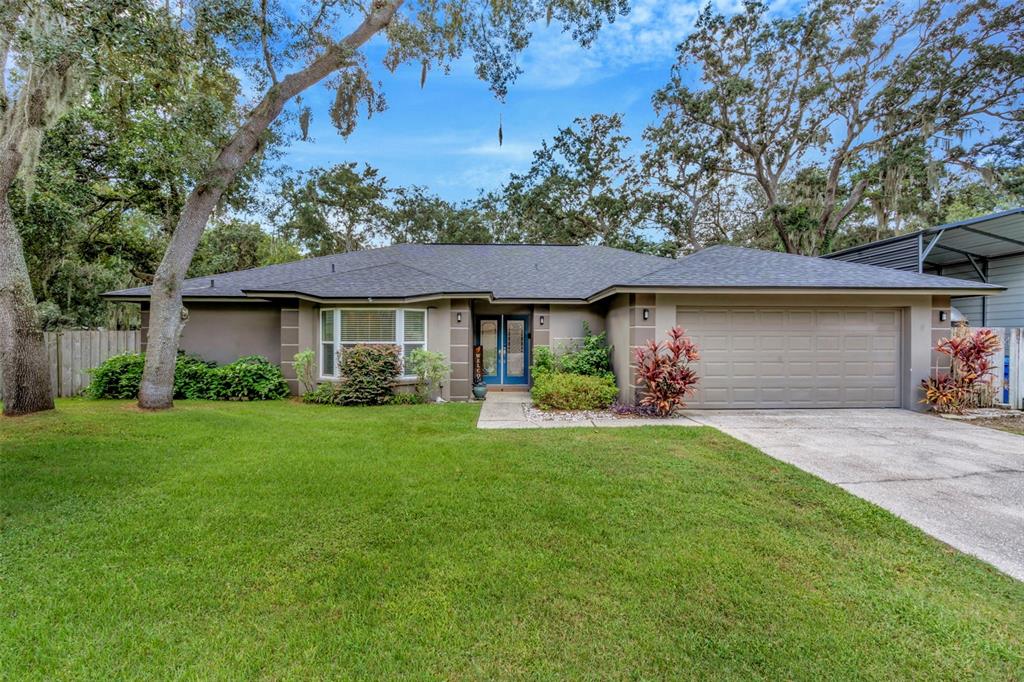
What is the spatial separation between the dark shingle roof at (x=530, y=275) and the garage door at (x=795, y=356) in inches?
28.6

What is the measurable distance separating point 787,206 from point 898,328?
400 inches

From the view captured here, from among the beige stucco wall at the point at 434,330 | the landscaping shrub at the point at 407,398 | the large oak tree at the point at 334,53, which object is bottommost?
the landscaping shrub at the point at 407,398

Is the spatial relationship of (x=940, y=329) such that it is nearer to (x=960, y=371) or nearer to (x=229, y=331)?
(x=960, y=371)

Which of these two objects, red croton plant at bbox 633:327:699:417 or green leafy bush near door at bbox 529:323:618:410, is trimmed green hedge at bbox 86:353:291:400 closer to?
green leafy bush near door at bbox 529:323:618:410

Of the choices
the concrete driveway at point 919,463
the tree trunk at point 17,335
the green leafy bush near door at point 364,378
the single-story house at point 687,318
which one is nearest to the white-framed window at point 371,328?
the single-story house at point 687,318

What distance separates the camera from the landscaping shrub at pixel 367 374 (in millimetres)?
8938

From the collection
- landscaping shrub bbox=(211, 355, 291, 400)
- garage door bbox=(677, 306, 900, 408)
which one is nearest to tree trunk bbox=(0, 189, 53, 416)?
landscaping shrub bbox=(211, 355, 291, 400)

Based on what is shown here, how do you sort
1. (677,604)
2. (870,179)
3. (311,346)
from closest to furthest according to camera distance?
1. (677,604)
2. (311,346)
3. (870,179)

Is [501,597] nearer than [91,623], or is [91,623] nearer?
[91,623]

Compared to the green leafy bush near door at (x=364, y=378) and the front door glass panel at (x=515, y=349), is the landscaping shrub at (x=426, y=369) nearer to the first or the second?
the green leafy bush near door at (x=364, y=378)

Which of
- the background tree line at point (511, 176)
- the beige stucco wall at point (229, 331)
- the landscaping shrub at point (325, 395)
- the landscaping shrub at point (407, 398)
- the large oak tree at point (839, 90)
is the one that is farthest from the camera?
the large oak tree at point (839, 90)

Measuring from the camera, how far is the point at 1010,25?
13805mm

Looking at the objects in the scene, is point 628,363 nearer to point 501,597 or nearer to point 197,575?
point 501,597

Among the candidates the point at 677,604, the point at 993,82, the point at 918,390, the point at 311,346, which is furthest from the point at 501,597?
the point at 993,82
